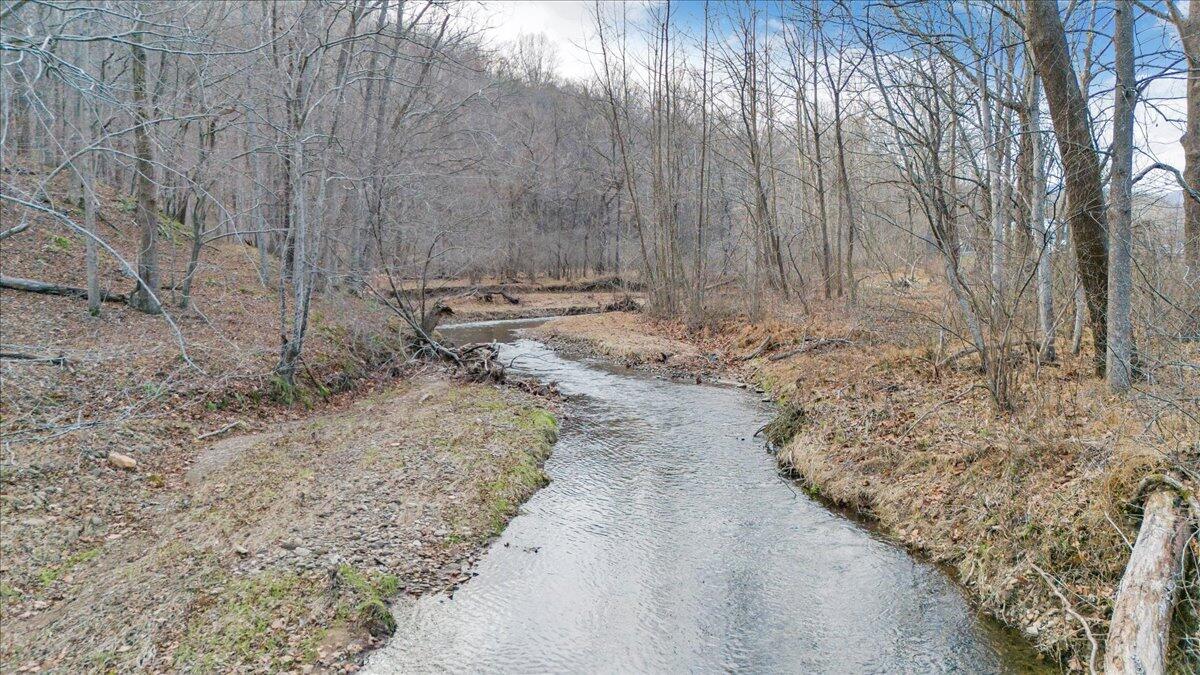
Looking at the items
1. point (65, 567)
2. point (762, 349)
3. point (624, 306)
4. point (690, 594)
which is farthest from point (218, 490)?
point (624, 306)

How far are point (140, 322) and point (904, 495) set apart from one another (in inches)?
518

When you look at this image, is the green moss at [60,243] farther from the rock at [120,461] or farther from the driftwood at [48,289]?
the rock at [120,461]

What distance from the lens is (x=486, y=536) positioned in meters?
7.43

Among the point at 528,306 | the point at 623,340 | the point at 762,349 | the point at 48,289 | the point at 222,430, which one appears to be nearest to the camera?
the point at 222,430

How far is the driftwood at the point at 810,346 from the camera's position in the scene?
14.9 meters

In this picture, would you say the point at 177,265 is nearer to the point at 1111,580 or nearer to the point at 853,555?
A: the point at 853,555

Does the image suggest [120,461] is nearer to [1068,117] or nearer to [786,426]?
[786,426]

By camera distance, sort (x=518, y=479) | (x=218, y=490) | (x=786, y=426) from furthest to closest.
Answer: (x=786, y=426), (x=518, y=479), (x=218, y=490)

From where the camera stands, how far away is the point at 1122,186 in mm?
6652

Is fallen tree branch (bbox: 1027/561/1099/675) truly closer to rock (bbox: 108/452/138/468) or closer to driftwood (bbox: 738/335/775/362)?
rock (bbox: 108/452/138/468)

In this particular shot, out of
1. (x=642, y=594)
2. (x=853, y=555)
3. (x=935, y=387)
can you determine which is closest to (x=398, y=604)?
(x=642, y=594)

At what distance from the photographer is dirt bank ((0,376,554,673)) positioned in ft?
16.4

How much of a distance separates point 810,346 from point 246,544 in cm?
1267

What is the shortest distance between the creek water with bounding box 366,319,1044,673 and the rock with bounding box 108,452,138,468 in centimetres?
415
